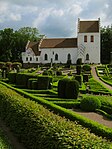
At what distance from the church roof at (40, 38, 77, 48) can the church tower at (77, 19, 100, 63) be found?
1.72 meters

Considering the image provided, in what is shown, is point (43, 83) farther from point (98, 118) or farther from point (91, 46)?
point (91, 46)

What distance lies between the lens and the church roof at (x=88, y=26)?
225 ft

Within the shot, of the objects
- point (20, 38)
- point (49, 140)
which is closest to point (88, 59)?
point (20, 38)

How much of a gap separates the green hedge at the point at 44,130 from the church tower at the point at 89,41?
55.8m

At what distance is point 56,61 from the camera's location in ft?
226

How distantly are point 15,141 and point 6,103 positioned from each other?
2793 mm

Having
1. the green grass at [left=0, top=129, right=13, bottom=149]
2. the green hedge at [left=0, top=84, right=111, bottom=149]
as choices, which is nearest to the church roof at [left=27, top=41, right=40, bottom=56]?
the green hedge at [left=0, top=84, right=111, bottom=149]

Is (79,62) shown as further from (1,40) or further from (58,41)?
(1,40)

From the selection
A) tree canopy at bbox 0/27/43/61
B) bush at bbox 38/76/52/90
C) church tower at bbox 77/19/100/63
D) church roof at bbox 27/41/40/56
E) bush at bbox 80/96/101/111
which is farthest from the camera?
tree canopy at bbox 0/27/43/61

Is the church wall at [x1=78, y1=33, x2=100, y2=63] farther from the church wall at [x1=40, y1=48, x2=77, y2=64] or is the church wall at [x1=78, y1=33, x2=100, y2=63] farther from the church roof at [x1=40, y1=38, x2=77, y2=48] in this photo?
the church wall at [x1=40, y1=48, x2=77, y2=64]

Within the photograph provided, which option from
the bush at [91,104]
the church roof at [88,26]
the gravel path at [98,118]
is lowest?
the gravel path at [98,118]

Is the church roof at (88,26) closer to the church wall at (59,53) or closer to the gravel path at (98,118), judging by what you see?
the church wall at (59,53)

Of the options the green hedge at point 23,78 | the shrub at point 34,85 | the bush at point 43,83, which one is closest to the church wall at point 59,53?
the green hedge at point 23,78

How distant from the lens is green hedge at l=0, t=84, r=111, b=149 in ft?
19.1
